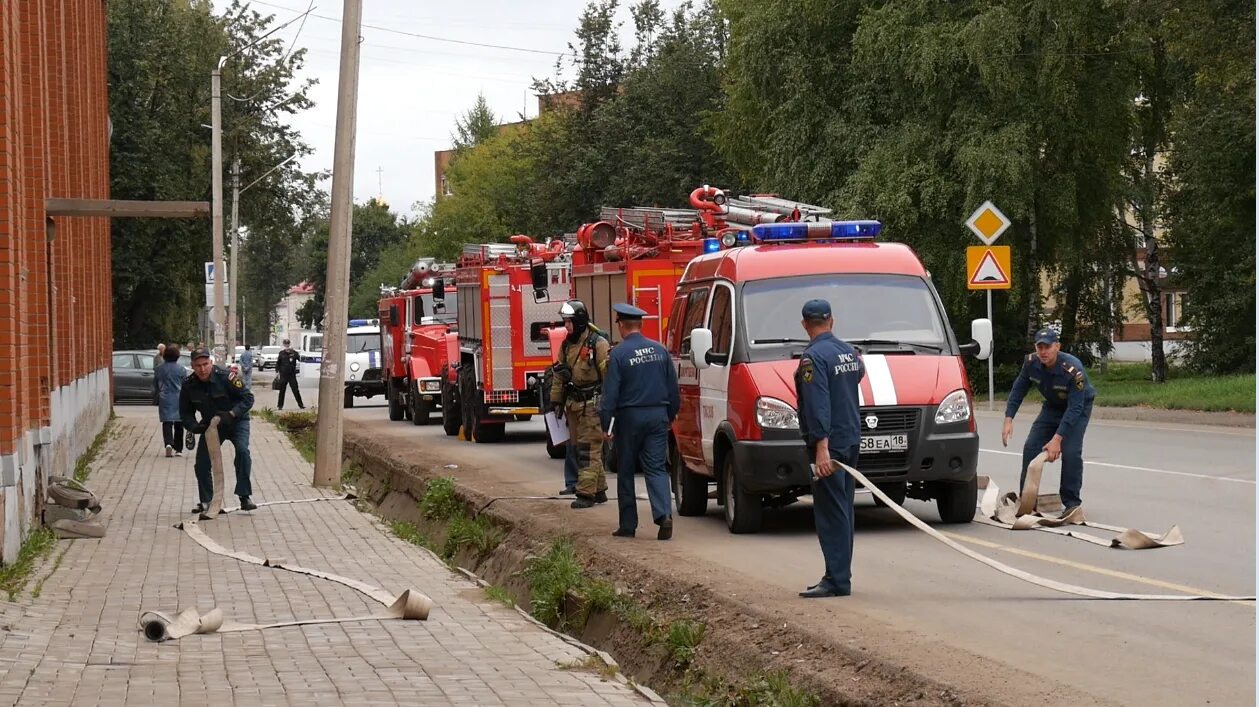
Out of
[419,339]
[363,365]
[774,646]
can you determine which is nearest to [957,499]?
[774,646]

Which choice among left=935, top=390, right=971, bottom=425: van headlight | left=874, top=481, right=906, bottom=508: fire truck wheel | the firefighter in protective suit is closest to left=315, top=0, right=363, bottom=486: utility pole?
the firefighter in protective suit

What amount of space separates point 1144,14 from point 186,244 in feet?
116

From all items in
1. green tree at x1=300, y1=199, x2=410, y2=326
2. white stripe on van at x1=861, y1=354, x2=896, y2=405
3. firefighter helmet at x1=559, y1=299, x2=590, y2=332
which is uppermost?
green tree at x1=300, y1=199, x2=410, y2=326

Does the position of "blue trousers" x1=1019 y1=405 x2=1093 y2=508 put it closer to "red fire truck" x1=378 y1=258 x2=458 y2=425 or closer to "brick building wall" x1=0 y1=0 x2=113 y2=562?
"brick building wall" x1=0 y1=0 x2=113 y2=562

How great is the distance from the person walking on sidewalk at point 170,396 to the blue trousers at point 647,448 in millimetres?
14804

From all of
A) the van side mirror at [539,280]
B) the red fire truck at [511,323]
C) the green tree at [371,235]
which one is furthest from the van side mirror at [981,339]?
the green tree at [371,235]

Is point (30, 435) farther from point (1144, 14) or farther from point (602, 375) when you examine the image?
point (1144, 14)

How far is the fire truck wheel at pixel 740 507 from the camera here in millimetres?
13094

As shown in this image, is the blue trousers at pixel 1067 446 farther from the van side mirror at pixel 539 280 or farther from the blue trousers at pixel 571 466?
the van side mirror at pixel 539 280

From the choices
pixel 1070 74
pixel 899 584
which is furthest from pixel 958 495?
pixel 1070 74

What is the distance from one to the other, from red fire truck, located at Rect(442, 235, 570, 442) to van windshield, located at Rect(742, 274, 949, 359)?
1053cm

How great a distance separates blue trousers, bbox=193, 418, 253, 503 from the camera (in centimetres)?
1720

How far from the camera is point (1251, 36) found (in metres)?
25.5

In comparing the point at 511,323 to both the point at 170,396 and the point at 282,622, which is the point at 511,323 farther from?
the point at 282,622
